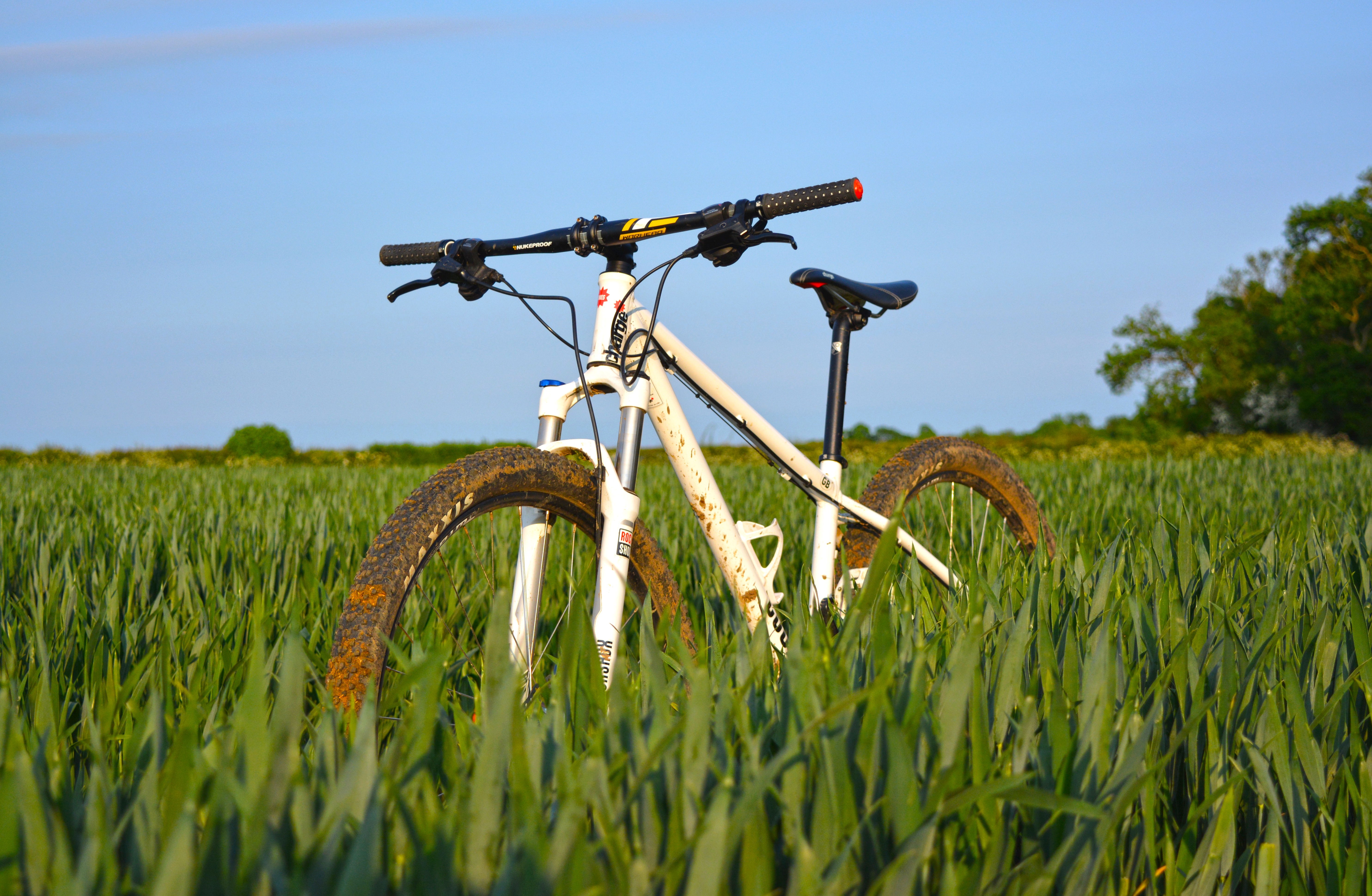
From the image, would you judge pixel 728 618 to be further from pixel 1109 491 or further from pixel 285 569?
pixel 1109 491

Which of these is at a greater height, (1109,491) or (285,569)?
(1109,491)

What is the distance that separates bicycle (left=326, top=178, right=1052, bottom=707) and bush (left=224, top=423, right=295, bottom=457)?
28541 mm

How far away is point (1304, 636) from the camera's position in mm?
1882

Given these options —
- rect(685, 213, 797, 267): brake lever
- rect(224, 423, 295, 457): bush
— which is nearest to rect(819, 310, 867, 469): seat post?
rect(685, 213, 797, 267): brake lever

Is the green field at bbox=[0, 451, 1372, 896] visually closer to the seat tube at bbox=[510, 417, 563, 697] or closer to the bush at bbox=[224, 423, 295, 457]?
the seat tube at bbox=[510, 417, 563, 697]

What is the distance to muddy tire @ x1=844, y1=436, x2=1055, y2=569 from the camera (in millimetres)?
3189

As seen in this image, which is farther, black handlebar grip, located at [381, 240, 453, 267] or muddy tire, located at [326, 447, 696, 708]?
black handlebar grip, located at [381, 240, 453, 267]

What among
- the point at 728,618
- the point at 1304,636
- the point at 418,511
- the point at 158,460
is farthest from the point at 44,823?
the point at 158,460

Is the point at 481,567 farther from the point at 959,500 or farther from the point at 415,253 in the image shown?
the point at 959,500

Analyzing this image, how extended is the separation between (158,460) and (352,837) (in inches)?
841

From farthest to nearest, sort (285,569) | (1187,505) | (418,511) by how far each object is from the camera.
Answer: (1187,505)
(285,569)
(418,511)

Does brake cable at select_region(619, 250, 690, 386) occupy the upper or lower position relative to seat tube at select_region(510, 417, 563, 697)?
upper

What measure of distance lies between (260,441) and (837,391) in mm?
30365

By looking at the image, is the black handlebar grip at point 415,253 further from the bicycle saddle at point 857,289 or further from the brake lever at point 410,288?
the bicycle saddle at point 857,289
